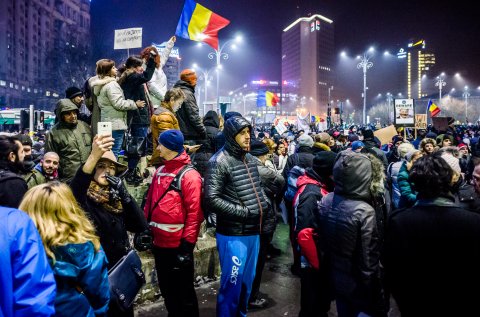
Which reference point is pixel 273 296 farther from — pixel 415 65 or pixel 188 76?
pixel 415 65

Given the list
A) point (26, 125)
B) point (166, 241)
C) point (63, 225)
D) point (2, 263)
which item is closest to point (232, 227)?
point (166, 241)

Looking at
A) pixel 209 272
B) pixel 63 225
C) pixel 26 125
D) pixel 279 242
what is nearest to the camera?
pixel 63 225

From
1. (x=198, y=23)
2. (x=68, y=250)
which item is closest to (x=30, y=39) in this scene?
(x=198, y=23)

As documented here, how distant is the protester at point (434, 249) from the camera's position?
2.70 m

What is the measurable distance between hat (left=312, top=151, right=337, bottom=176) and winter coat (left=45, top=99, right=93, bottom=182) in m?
3.53

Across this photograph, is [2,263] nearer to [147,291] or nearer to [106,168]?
[106,168]

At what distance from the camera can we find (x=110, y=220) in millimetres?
3557

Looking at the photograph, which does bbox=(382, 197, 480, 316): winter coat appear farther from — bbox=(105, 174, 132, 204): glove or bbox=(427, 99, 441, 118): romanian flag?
bbox=(427, 99, 441, 118): romanian flag

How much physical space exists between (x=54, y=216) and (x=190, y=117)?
449cm

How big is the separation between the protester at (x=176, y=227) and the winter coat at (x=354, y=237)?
1396 mm

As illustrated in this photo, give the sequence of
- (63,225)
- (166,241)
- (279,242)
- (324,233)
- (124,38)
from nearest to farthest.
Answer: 1. (63,225)
2. (324,233)
3. (166,241)
4. (279,242)
5. (124,38)

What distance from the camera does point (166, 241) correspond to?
13.4 ft

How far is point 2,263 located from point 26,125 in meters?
15.5

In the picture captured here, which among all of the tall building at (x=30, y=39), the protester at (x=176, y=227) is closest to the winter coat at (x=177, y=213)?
the protester at (x=176, y=227)
